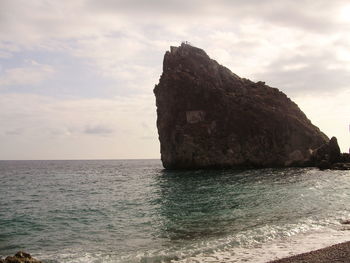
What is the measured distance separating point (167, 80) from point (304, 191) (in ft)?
198

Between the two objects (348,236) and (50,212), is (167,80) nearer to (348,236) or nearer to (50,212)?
(50,212)

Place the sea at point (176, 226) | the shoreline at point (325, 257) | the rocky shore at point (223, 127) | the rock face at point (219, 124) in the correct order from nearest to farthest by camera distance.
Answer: the shoreline at point (325, 257) < the sea at point (176, 226) < the rocky shore at point (223, 127) < the rock face at point (219, 124)

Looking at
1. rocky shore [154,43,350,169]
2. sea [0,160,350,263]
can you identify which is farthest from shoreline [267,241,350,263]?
rocky shore [154,43,350,169]

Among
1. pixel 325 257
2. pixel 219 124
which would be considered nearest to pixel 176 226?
pixel 325 257

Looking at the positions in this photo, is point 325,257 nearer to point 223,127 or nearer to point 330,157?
point 330,157

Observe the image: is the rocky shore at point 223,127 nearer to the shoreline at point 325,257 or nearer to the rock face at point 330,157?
the rock face at point 330,157

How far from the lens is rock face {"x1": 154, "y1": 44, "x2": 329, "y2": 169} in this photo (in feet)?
297

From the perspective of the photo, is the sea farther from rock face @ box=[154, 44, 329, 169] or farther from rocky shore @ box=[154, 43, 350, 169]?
rocky shore @ box=[154, 43, 350, 169]

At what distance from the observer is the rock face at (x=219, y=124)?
297 ft

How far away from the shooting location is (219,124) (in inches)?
3740

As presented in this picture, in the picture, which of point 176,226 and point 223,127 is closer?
point 176,226

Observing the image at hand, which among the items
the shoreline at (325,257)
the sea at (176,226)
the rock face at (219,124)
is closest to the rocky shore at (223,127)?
the rock face at (219,124)

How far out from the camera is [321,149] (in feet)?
293

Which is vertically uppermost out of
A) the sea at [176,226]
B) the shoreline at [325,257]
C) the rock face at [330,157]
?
the rock face at [330,157]
